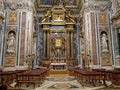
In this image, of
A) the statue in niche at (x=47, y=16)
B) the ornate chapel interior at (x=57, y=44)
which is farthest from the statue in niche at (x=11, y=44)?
the statue in niche at (x=47, y=16)

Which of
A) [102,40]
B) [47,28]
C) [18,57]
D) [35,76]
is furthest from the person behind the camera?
[47,28]

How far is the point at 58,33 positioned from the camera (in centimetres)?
1725

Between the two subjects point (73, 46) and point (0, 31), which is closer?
point (0, 31)

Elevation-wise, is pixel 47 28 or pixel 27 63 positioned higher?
pixel 47 28

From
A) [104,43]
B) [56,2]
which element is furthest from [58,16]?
[104,43]

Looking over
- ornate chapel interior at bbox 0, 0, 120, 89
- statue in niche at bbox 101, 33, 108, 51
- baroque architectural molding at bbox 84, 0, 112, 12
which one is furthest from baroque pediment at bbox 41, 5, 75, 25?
statue in niche at bbox 101, 33, 108, 51

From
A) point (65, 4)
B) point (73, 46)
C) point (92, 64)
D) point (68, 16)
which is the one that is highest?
point (65, 4)

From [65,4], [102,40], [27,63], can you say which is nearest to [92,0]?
[102,40]

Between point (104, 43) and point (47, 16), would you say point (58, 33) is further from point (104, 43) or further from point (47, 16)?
point (104, 43)

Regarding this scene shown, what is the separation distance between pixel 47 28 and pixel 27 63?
5.48 m

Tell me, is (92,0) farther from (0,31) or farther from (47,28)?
(0,31)

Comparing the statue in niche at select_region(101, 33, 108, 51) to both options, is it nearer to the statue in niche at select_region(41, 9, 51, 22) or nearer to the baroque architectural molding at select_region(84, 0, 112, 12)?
the baroque architectural molding at select_region(84, 0, 112, 12)

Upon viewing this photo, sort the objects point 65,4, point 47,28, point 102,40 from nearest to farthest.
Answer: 1. point 102,40
2. point 47,28
3. point 65,4

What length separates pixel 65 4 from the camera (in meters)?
18.2
